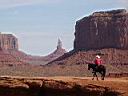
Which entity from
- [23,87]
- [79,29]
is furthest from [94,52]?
[23,87]

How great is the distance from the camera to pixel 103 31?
476 feet

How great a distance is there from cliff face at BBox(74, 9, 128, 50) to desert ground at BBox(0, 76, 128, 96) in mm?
116555

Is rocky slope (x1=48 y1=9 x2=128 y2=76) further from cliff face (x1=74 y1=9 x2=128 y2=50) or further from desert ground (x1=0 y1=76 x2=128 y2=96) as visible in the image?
desert ground (x1=0 y1=76 x2=128 y2=96)

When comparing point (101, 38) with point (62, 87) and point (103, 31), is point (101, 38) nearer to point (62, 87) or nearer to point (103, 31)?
point (103, 31)

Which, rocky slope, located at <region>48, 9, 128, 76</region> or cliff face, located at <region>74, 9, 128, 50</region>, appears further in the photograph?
cliff face, located at <region>74, 9, 128, 50</region>

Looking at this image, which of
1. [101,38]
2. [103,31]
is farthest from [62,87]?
[103,31]

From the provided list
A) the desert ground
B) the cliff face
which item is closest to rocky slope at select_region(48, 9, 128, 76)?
the cliff face

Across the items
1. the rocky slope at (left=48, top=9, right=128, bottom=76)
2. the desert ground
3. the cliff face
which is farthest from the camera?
the cliff face

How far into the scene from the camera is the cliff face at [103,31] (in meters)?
142

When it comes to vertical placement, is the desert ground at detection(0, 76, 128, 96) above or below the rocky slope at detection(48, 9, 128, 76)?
below

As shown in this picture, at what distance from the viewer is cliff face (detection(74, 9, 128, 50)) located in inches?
5591

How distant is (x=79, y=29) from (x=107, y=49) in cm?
1352

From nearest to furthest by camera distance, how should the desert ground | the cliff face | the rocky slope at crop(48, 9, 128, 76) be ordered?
the desert ground, the rocky slope at crop(48, 9, 128, 76), the cliff face

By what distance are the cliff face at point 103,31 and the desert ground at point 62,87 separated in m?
117
